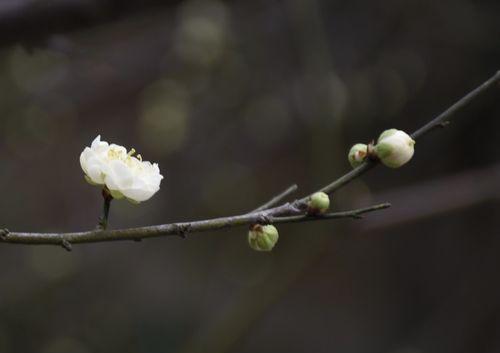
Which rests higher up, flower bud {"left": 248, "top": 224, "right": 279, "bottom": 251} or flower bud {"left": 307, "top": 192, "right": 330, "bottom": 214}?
flower bud {"left": 307, "top": 192, "right": 330, "bottom": 214}

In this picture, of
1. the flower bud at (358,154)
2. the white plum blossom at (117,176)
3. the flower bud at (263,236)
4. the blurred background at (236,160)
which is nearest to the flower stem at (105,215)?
the white plum blossom at (117,176)

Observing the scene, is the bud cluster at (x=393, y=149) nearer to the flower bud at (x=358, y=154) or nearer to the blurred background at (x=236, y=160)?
the flower bud at (x=358, y=154)

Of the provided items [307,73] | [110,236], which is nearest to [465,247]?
[307,73]

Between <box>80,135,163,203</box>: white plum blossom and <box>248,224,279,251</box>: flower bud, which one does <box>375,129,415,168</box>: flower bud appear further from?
<box>80,135,163,203</box>: white plum blossom

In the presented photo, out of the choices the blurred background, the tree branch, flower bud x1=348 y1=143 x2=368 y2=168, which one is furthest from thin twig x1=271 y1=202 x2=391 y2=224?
the blurred background

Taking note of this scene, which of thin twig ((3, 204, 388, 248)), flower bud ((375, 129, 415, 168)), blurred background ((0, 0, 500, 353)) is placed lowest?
thin twig ((3, 204, 388, 248))

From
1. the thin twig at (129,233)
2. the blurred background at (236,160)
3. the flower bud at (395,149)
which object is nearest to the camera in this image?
the thin twig at (129,233)

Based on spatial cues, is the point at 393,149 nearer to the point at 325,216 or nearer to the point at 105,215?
the point at 325,216

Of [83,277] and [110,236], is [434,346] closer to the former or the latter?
→ [83,277]
